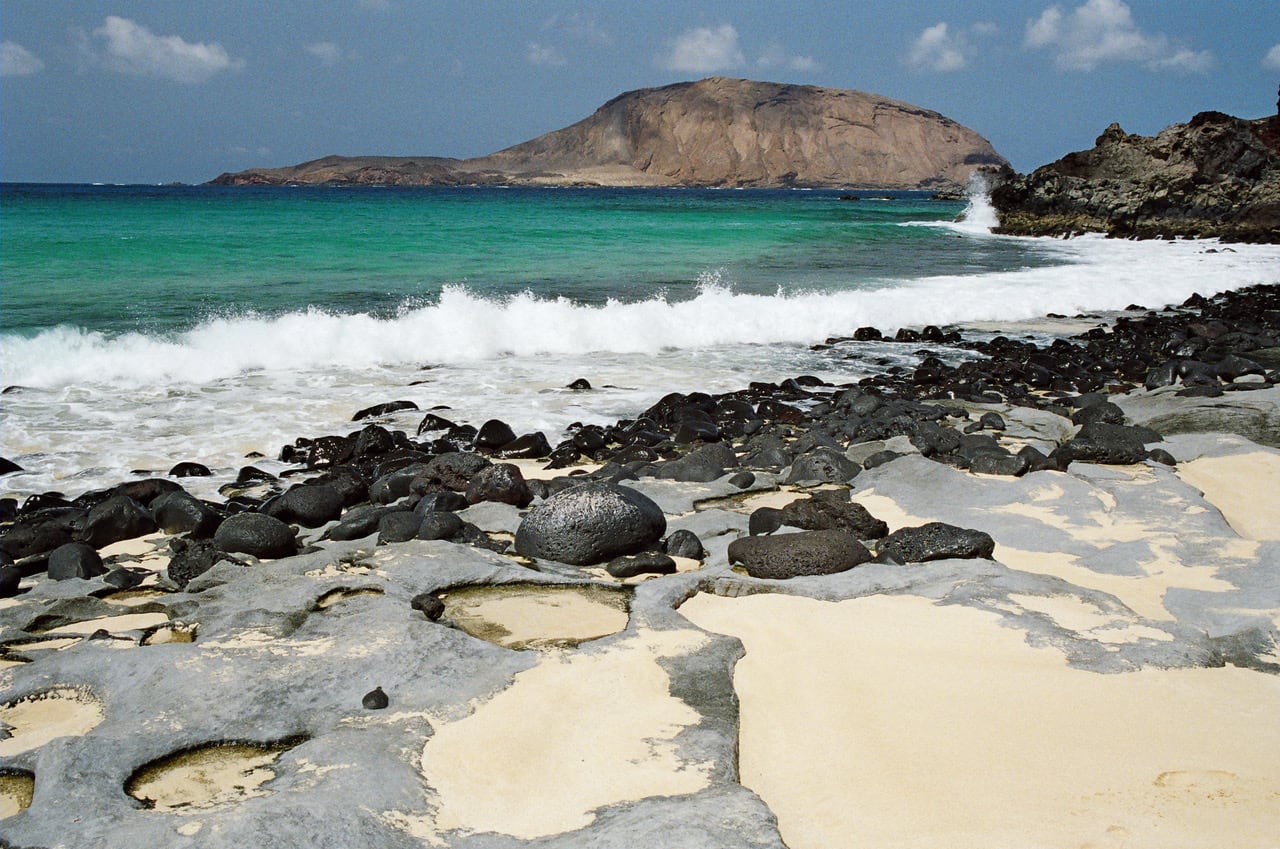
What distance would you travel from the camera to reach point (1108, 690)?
11.4 feet

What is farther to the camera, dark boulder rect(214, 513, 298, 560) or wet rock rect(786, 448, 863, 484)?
wet rock rect(786, 448, 863, 484)

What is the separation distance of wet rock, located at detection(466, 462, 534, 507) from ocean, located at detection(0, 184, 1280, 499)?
223 centimetres

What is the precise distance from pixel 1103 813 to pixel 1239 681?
1.24 meters

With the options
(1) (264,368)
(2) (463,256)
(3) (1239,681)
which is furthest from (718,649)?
(2) (463,256)

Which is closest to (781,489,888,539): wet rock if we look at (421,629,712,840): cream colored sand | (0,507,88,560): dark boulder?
(421,629,712,840): cream colored sand

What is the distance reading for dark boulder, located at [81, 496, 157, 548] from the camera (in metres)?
5.94

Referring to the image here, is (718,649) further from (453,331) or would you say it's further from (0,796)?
(453,331)

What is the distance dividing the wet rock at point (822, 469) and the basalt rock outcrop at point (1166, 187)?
3267 centimetres

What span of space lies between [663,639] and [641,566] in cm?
98

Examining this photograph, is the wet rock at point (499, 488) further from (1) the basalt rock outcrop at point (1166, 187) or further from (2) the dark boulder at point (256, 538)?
(1) the basalt rock outcrop at point (1166, 187)

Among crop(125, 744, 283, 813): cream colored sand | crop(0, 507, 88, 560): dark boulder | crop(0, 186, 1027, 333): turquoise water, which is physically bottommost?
crop(0, 507, 88, 560): dark boulder

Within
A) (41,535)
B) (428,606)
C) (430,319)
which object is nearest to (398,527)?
(428,606)

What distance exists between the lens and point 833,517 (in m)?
5.52

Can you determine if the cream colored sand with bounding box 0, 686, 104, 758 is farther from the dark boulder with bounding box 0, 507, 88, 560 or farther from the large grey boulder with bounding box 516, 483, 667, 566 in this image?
the dark boulder with bounding box 0, 507, 88, 560
